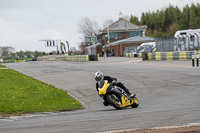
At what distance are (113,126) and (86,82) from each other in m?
13.8

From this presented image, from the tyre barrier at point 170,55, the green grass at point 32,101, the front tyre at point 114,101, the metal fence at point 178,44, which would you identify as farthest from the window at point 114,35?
the front tyre at point 114,101

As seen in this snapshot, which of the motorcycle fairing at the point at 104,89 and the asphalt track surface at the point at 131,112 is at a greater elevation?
the motorcycle fairing at the point at 104,89

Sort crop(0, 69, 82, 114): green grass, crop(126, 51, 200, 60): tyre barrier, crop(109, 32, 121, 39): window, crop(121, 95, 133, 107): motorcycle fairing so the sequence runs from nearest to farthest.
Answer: crop(121, 95, 133, 107): motorcycle fairing, crop(0, 69, 82, 114): green grass, crop(126, 51, 200, 60): tyre barrier, crop(109, 32, 121, 39): window

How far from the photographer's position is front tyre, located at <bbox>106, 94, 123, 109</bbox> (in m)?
11.3

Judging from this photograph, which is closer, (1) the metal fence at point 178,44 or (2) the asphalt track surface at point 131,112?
(2) the asphalt track surface at point 131,112

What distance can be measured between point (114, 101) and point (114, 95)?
200 mm

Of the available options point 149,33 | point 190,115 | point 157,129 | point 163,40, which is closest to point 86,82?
point 190,115

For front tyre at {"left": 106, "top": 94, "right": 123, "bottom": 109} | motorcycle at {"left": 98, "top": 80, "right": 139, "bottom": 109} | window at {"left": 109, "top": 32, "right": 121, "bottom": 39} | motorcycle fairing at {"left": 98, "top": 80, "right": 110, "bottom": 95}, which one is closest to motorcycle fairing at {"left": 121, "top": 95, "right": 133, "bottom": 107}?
motorcycle at {"left": 98, "top": 80, "right": 139, "bottom": 109}

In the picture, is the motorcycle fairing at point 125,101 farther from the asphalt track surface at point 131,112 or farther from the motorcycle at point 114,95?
the asphalt track surface at point 131,112

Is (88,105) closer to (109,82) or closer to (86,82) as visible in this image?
(109,82)

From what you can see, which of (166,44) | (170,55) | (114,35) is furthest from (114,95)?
(114,35)

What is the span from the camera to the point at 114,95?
1151 cm

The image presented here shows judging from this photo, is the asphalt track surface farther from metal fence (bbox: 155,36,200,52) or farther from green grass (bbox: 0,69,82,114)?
metal fence (bbox: 155,36,200,52)

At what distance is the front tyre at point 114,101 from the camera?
11336mm
